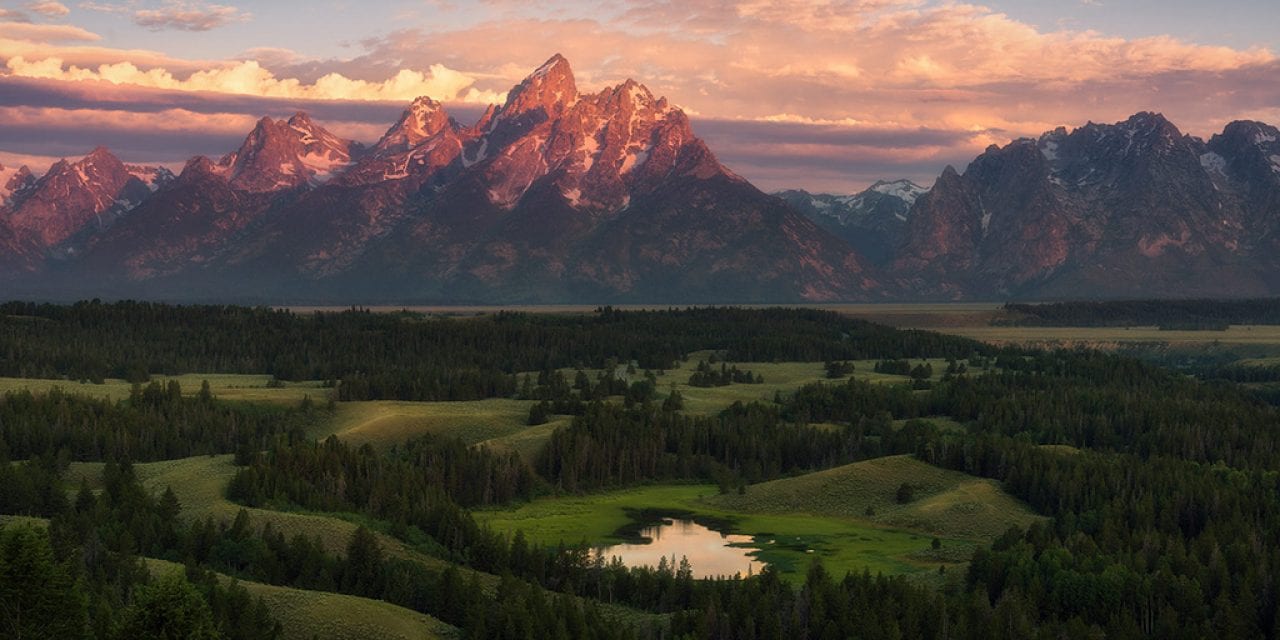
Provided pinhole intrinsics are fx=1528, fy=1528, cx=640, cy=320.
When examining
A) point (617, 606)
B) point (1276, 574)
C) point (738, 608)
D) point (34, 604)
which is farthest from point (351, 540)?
point (1276, 574)

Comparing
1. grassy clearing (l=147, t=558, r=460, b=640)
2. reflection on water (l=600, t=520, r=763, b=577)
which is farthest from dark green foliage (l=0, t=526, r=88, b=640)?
reflection on water (l=600, t=520, r=763, b=577)

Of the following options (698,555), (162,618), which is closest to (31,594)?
(162,618)

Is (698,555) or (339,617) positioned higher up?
(339,617)

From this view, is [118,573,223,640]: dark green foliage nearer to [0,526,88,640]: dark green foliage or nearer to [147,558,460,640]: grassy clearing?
[0,526,88,640]: dark green foliage

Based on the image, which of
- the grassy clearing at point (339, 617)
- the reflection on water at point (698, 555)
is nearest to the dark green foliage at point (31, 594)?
the grassy clearing at point (339, 617)

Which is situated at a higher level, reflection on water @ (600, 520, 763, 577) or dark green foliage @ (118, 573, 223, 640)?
dark green foliage @ (118, 573, 223, 640)

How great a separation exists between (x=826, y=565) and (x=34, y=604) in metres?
100.0

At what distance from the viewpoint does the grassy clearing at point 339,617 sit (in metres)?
127

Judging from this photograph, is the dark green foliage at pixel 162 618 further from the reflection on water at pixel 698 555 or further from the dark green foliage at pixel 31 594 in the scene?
the reflection on water at pixel 698 555

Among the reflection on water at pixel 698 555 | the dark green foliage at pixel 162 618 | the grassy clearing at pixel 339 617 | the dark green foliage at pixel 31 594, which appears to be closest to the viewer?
the dark green foliage at pixel 162 618

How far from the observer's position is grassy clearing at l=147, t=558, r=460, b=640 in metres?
127

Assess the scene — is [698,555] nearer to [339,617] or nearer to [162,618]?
[339,617]

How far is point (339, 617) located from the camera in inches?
5079

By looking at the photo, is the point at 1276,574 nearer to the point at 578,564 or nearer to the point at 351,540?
the point at 578,564
